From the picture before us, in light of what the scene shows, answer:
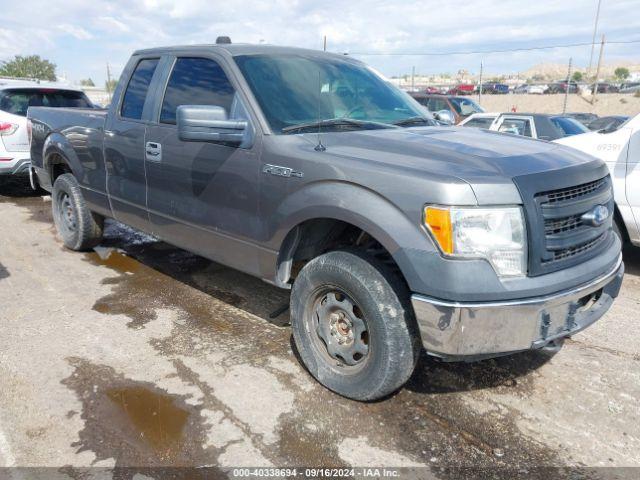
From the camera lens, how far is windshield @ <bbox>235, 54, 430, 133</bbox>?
3410 millimetres

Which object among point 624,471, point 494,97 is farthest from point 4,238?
point 494,97

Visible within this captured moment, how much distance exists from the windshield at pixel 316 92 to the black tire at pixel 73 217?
8.94 feet

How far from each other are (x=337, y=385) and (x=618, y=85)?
52.2 meters

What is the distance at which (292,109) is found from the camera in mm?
3418

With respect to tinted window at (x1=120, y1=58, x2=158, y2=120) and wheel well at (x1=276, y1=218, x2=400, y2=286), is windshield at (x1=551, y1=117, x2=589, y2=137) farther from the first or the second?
wheel well at (x1=276, y1=218, x2=400, y2=286)

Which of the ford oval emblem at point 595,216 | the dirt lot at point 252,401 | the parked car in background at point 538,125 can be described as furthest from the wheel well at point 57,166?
the parked car in background at point 538,125

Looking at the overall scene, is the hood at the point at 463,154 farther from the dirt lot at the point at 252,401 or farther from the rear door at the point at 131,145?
the rear door at the point at 131,145

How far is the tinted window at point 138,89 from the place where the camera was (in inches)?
172

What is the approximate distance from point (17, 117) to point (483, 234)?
8003 millimetres

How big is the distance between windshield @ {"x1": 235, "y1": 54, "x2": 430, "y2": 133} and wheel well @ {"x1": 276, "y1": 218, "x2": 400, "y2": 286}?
62 cm

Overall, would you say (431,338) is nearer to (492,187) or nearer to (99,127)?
(492,187)

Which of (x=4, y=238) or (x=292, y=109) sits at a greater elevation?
(x=292, y=109)

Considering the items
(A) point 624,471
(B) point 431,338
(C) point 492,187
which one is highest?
(C) point 492,187

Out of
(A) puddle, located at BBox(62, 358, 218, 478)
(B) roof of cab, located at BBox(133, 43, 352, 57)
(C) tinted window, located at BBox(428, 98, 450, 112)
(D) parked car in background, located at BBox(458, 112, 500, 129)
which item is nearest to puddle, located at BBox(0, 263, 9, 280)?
(A) puddle, located at BBox(62, 358, 218, 478)
